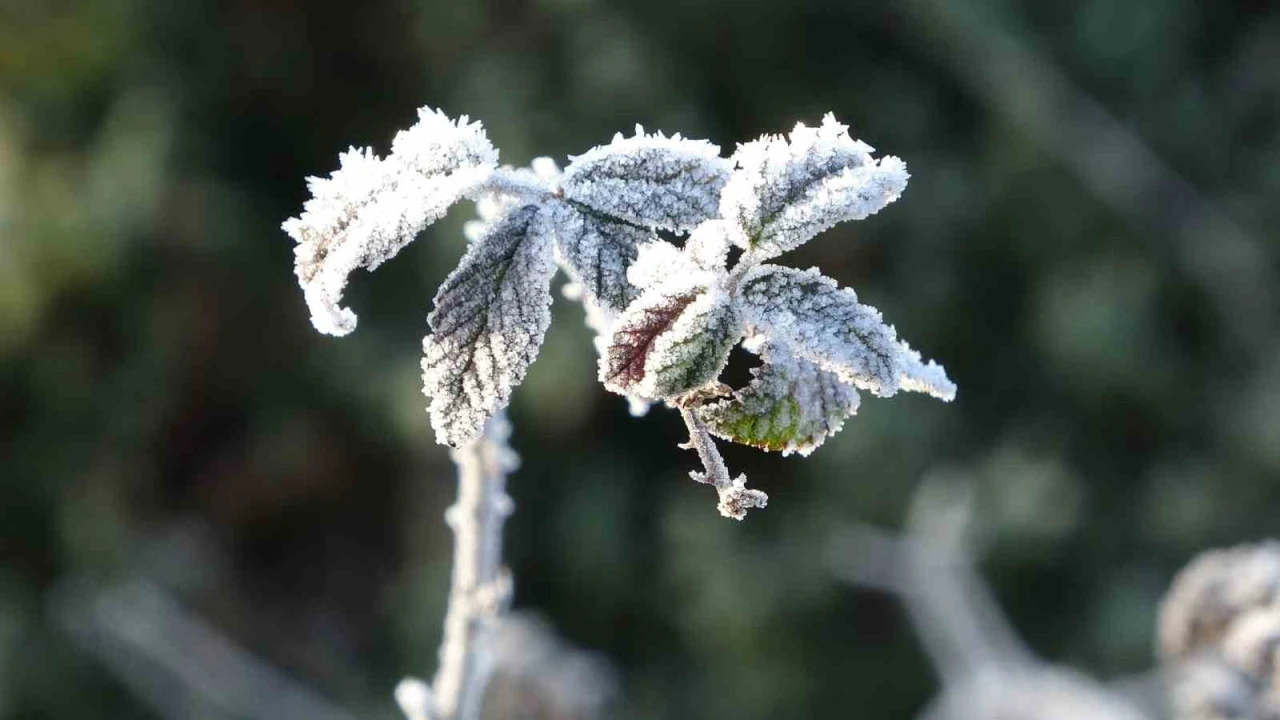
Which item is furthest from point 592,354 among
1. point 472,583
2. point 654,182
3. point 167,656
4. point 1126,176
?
point 654,182

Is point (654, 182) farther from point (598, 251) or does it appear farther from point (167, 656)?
point (167, 656)

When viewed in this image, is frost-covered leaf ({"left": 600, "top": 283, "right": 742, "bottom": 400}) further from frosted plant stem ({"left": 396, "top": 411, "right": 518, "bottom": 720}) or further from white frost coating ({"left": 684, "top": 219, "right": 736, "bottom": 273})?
frosted plant stem ({"left": 396, "top": 411, "right": 518, "bottom": 720})

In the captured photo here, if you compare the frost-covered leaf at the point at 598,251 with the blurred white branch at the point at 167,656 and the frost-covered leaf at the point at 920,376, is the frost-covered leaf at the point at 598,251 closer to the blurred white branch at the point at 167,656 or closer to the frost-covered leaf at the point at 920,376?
the frost-covered leaf at the point at 920,376

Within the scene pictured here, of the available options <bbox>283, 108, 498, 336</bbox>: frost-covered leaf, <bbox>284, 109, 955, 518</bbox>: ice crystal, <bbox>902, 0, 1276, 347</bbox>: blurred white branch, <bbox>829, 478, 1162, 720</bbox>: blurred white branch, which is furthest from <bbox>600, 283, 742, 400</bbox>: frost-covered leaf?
<bbox>902, 0, 1276, 347</bbox>: blurred white branch

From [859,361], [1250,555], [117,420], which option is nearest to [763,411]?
A: [859,361]

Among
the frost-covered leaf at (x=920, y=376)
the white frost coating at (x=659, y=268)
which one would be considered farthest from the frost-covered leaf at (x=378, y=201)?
→ the frost-covered leaf at (x=920, y=376)

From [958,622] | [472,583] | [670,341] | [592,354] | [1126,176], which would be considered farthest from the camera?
[1126,176]
